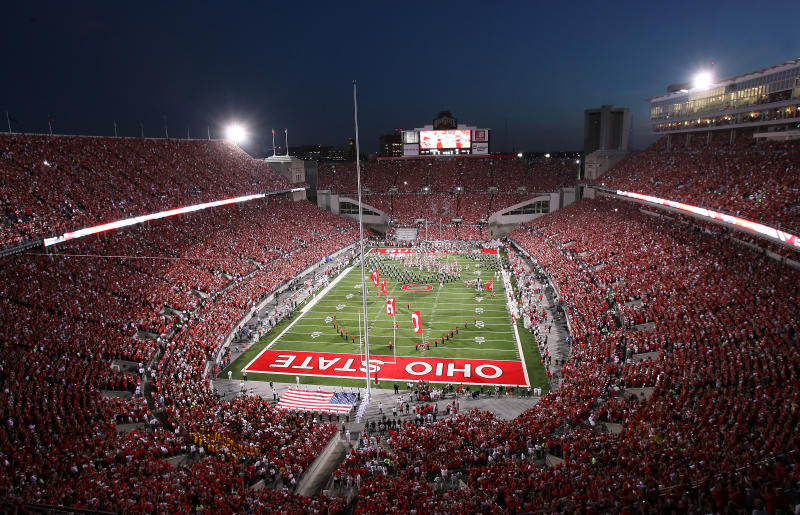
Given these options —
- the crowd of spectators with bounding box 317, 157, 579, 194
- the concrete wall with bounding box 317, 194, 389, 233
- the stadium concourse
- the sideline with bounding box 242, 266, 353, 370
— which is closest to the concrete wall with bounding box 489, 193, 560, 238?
the crowd of spectators with bounding box 317, 157, 579, 194

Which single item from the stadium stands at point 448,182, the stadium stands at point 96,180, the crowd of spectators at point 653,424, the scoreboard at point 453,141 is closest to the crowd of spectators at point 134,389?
the stadium stands at point 96,180

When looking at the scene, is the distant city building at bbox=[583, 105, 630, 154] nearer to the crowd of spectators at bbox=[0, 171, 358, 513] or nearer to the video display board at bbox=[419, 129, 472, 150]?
the video display board at bbox=[419, 129, 472, 150]

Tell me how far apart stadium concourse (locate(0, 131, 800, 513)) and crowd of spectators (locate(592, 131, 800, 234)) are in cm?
34

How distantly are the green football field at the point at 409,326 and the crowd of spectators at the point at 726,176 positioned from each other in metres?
12.8

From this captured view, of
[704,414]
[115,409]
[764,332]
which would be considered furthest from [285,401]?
[764,332]

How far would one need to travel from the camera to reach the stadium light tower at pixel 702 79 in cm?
3980

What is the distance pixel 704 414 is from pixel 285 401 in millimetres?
13779

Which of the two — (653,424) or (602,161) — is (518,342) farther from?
(602,161)

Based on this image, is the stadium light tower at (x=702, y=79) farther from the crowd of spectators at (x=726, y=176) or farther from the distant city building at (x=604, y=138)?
the distant city building at (x=604, y=138)

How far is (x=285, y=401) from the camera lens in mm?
18641

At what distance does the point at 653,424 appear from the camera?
1246 centimetres

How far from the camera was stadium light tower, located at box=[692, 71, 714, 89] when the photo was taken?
39800 mm

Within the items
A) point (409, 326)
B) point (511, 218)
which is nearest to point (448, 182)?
point (511, 218)

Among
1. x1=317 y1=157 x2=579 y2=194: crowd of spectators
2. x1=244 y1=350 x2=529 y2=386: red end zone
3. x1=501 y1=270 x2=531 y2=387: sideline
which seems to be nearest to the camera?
x1=501 y1=270 x2=531 y2=387: sideline
